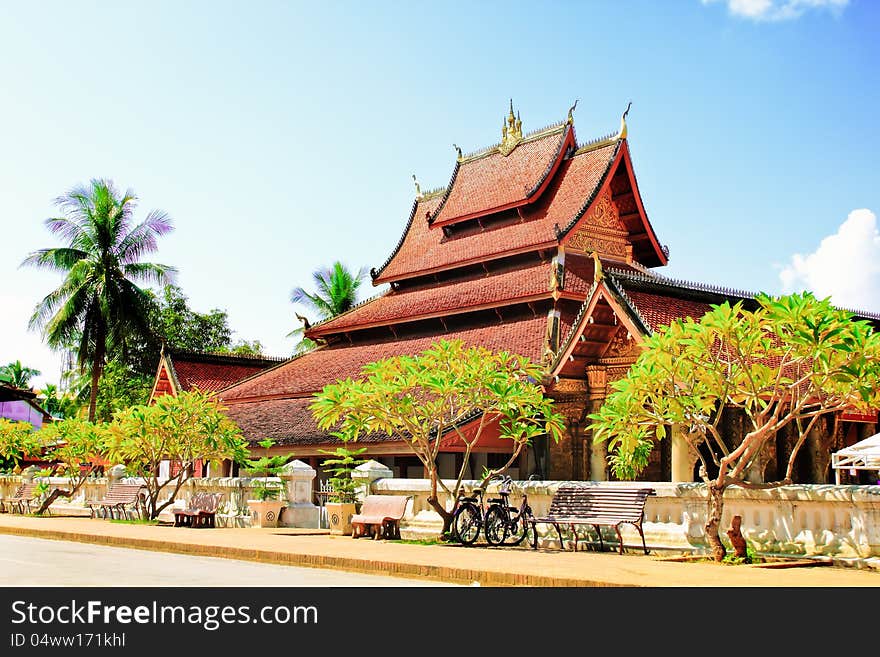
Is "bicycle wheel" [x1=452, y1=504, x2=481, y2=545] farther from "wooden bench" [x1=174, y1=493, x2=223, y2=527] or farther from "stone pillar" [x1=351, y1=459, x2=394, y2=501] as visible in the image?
"wooden bench" [x1=174, y1=493, x2=223, y2=527]

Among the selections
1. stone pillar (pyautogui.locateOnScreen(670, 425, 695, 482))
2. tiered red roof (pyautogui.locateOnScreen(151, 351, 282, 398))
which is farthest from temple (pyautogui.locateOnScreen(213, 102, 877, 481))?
tiered red roof (pyautogui.locateOnScreen(151, 351, 282, 398))

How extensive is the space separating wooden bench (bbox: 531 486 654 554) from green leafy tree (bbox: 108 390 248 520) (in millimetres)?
10526

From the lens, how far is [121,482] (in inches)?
1157

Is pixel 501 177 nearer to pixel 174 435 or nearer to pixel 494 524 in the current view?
pixel 174 435

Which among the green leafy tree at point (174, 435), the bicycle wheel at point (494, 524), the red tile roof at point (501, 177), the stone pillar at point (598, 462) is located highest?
the red tile roof at point (501, 177)

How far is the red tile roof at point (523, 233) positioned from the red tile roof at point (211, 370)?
7.35m

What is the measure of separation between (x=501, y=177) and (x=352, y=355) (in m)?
8.37

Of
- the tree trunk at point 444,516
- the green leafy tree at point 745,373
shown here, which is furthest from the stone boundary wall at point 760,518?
the tree trunk at point 444,516

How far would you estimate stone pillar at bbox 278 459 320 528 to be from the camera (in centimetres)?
2331

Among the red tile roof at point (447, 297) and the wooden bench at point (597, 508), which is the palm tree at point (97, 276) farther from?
the wooden bench at point (597, 508)

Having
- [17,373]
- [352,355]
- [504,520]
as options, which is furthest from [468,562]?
[17,373]

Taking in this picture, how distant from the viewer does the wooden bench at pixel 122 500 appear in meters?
26.8
